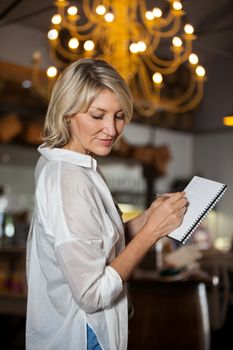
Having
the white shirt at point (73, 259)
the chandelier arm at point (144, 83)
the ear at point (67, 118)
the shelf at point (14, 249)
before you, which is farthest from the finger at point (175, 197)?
the chandelier arm at point (144, 83)

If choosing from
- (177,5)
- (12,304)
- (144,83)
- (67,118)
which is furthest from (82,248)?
(144,83)

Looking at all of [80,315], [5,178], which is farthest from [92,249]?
[5,178]

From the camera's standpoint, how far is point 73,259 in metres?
1.49

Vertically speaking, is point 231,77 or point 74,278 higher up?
point 231,77

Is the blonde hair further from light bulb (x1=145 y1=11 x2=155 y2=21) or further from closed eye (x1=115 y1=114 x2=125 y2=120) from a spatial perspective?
light bulb (x1=145 y1=11 x2=155 y2=21)

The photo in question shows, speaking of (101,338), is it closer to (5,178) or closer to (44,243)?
(44,243)

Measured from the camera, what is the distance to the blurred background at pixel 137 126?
2.90 m

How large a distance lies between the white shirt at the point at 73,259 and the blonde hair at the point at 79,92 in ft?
0.18

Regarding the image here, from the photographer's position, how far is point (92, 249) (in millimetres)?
1509

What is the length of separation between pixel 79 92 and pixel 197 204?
0.43 m

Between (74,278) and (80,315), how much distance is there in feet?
0.49

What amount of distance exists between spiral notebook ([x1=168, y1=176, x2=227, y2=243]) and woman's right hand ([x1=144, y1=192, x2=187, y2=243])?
0.02 m

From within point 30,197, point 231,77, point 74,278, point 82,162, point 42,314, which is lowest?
point 30,197

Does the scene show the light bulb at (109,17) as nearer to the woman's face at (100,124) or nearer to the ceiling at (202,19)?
the ceiling at (202,19)
